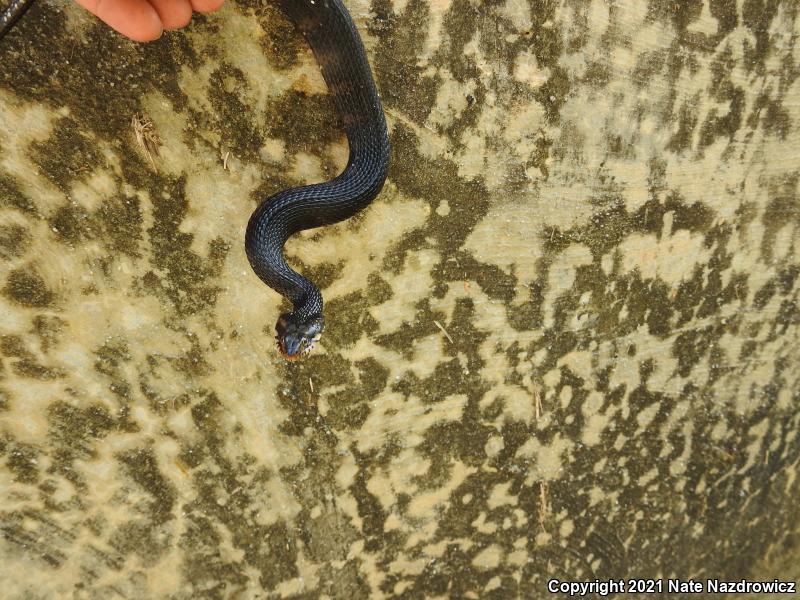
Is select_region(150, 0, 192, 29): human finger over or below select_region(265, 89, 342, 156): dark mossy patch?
below

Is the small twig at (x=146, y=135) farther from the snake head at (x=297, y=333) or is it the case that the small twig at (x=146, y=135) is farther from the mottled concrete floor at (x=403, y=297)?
the snake head at (x=297, y=333)

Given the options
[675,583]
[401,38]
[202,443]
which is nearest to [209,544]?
[202,443]

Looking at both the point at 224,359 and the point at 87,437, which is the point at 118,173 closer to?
the point at 224,359

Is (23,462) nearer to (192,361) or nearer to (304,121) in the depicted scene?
(192,361)

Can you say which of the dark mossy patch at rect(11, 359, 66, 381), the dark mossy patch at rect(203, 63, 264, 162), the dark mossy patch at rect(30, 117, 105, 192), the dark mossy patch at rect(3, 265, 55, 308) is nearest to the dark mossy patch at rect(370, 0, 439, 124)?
the dark mossy patch at rect(203, 63, 264, 162)

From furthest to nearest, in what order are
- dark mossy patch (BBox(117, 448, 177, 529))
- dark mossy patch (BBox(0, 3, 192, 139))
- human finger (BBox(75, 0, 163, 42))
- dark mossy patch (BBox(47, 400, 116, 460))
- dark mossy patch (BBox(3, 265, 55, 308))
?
1. dark mossy patch (BBox(117, 448, 177, 529))
2. dark mossy patch (BBox(47, 400, 116, 460))
3. dark mossy patch (BBox(3, 265, 55, 308))
4. dark mossy patch (BBox(0, 3, 192, 139))
5. human finger (BBox(75, 0, 163, 42))

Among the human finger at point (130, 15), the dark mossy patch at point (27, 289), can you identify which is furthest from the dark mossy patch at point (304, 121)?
the dark mossy patch at point (27, 289)

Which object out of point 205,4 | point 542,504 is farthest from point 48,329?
point 542,504

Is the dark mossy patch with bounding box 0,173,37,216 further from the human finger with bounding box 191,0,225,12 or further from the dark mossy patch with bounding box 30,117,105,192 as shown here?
the human finger with bounding box 191,0,225,12
